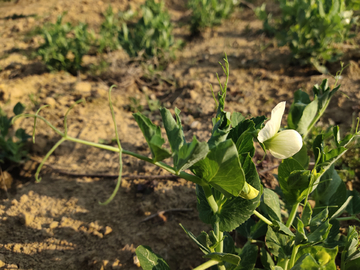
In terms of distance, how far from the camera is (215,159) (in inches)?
→ 31.6

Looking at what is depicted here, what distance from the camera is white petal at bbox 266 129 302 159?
89cm

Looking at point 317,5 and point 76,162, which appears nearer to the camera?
point 76,162

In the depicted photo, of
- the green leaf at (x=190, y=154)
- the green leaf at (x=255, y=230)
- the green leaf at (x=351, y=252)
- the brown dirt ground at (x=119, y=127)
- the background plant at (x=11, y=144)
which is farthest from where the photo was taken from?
the background plant at (x=11, y=144)

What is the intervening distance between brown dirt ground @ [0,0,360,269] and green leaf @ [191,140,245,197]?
89 centimetres

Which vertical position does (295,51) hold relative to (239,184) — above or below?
above

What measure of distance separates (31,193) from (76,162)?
452 mm

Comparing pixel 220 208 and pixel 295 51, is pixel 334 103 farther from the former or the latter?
pixel 220 208

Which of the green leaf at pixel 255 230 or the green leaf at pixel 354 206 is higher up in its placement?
the green leaf at pixel 354 206

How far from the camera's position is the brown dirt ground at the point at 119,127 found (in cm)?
163

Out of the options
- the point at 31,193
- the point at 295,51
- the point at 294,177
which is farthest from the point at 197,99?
the point at 294,177

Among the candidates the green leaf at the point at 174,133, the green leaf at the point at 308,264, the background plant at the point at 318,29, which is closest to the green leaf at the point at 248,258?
the green leaf at the point at 308,264

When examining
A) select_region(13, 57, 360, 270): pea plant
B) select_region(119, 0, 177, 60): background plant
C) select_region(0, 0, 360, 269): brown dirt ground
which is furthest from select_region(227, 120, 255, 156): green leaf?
select_region(119, 0, 177, 60): background plant

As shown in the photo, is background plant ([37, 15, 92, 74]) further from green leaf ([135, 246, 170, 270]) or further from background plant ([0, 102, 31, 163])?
green leaf ([135, 246, 170, 270])

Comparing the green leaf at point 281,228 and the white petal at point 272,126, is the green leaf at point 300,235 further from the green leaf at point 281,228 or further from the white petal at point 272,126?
the white petal at point 272,126
